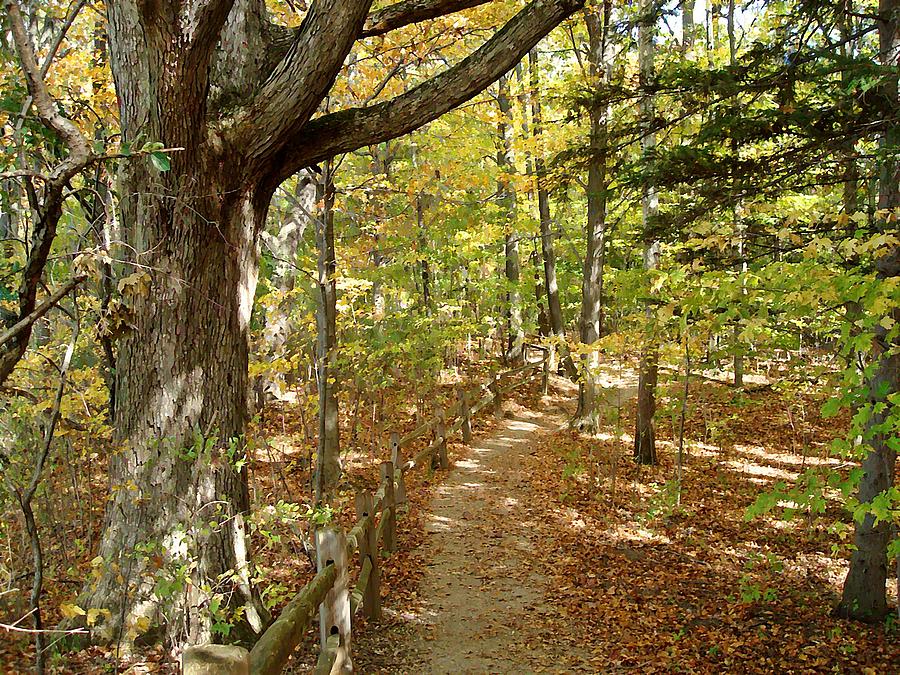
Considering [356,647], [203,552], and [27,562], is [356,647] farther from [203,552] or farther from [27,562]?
[27,562]

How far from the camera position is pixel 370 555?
589 centimetres

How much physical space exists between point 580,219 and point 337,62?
1960cm

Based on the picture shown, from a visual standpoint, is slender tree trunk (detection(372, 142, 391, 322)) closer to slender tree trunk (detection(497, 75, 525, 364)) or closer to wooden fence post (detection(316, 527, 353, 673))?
slender tree trunk (detection(497, 75, 525, 364))

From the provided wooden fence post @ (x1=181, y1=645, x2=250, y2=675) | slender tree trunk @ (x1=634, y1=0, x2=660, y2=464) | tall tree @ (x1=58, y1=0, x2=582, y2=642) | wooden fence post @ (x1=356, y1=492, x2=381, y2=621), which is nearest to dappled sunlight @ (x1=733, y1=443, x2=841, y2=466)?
slender tree trunk @ (x1=634, y1=0, x2=660, y2=464)

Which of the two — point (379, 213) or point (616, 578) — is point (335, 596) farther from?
point (379, 213)

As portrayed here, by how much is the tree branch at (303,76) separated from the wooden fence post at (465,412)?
9.72m

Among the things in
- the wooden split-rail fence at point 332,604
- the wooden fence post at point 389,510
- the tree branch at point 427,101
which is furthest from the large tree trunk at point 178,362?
the wooden fence post at point 389,510

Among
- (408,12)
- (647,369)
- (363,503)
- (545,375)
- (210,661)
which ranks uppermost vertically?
(408,12)

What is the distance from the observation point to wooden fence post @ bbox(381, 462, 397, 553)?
24.0 feet

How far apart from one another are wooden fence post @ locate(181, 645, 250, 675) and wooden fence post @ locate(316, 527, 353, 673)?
6.51 ft

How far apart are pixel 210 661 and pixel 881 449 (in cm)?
563

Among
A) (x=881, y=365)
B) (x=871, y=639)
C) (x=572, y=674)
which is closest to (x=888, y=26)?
(x=881, y=365)

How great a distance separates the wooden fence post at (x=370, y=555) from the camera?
5.79 metres

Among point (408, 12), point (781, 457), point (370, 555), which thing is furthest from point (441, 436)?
point (408, 12)
